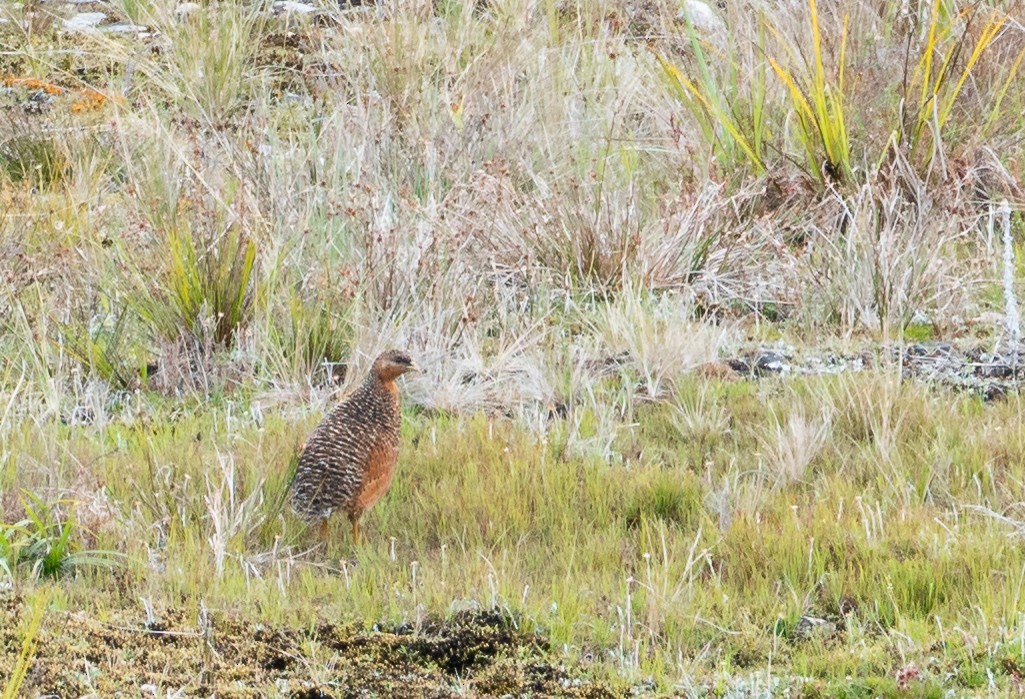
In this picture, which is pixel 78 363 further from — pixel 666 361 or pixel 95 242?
pixel 666 361

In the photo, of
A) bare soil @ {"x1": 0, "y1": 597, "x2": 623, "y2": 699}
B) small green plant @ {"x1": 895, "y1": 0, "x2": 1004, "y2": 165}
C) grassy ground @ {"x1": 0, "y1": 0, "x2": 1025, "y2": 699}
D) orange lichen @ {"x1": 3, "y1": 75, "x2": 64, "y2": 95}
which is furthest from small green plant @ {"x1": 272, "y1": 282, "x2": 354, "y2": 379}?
orange lichen @ {"x1": 3, "y1": 75, "x2": 64, "y2": 95}

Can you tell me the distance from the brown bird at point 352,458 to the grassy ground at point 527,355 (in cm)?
13

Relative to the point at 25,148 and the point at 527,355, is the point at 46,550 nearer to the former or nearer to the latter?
the point at 527,355

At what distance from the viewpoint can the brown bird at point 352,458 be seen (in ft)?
13.5

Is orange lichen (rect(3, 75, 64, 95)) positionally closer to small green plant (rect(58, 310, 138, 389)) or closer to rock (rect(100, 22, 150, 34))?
rock (rect(100, 22, 150, 34))

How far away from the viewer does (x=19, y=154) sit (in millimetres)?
8805

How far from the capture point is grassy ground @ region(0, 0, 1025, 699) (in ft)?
11.7

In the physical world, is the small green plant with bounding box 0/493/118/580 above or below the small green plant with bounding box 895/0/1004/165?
below

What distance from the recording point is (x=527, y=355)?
5.72 meters

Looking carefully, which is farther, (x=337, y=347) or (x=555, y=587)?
(x=337, y=347)

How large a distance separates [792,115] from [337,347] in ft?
9.55

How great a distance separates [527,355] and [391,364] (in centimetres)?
135

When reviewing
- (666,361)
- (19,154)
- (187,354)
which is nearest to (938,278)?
(666,361)

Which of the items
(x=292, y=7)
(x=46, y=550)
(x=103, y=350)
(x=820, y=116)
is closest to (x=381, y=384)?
(x=46, y=550)
